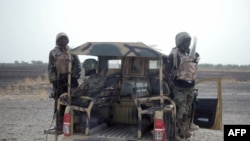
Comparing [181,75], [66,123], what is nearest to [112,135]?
[66,123]

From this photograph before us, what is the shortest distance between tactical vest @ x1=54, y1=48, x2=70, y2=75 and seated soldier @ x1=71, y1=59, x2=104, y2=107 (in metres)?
0.63

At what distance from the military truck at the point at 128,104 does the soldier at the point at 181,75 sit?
0.57ft

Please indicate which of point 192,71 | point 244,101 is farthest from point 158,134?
point 244,101

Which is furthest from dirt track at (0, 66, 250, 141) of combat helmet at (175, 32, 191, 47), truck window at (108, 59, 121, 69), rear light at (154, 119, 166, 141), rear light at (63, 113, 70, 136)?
rear light at (154, 119, 166, 141)

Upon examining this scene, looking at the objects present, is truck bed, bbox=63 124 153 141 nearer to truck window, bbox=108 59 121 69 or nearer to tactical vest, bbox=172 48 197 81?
tactical vest, bbox=172 48 197 81

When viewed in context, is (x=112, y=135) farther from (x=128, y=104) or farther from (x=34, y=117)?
(x=34, y=117)

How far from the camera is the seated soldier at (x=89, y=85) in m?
6.79

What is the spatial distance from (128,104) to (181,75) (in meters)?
1.26

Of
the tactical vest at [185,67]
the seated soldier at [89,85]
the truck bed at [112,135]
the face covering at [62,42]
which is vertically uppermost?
the face covering at [62,42]

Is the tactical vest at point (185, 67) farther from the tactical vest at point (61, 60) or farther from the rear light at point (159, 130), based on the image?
the tactical vest at point (61, 60)

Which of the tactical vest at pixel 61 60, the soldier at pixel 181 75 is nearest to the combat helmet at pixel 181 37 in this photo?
the soldier at pixel 181 75

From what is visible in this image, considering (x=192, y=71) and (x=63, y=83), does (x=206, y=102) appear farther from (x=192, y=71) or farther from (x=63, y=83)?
(x=63, y=83)

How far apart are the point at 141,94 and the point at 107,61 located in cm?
146

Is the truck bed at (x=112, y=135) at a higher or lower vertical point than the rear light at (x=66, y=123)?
lower
